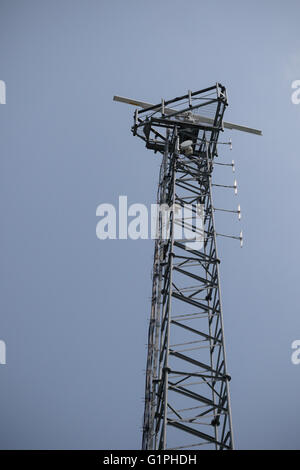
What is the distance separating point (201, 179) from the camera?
79.2ft

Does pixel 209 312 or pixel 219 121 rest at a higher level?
pixel 219 121

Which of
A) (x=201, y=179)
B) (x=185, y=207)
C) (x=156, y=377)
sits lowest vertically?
(x=156, y=377)

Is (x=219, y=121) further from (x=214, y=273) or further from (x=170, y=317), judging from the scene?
(x=170, y=317)

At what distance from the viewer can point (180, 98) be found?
2462cm

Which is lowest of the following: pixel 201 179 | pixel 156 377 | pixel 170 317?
pixel 156 377

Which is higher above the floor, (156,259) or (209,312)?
(156,259)
